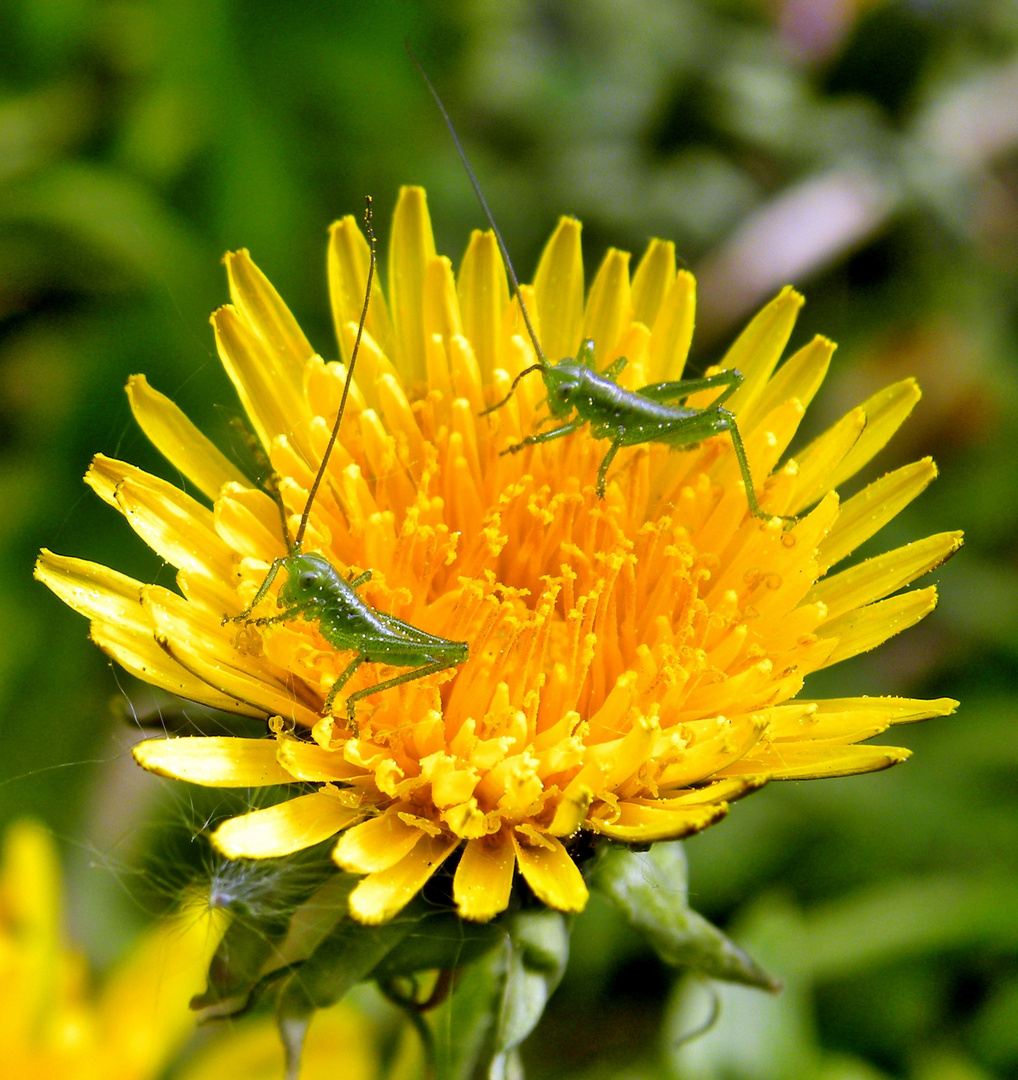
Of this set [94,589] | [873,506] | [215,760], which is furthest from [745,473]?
[94,589]

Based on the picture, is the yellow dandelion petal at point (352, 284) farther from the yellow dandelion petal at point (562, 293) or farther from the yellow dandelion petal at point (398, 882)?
the yellow dandelion petal at point (398, 882)

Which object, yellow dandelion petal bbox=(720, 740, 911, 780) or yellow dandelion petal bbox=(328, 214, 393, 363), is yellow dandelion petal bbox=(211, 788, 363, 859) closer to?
yellow dandelion petal bbox=(720, 740, 911, 780)

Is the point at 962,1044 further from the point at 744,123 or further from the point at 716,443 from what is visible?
the point at 744,123

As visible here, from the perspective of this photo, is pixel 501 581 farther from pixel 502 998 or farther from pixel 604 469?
pixel 502 998

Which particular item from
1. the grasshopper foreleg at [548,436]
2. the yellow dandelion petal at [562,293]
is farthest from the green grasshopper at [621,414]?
the yellow dandelion petal at [562,293]

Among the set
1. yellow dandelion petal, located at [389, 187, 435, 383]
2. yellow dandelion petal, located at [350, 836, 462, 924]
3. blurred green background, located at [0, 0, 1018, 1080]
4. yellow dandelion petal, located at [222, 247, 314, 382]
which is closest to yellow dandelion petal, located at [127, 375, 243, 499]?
yellow dandelion petal, located at [222, 247, 314, 382]

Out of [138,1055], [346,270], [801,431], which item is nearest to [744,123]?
[801,431]

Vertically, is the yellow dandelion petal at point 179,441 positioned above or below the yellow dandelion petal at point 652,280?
above
